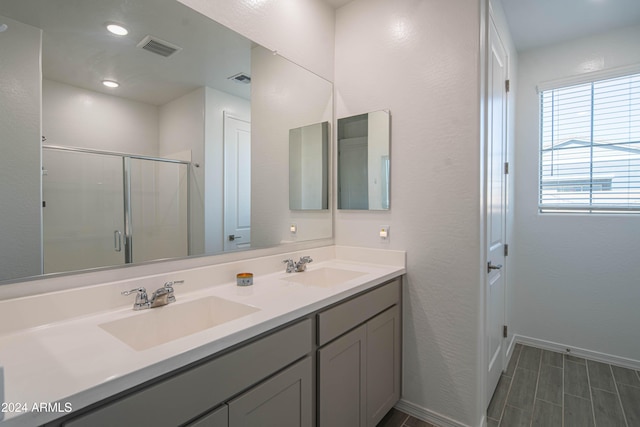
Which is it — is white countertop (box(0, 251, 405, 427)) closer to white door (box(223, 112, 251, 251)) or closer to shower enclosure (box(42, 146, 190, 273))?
shower enclosure (box(42, 146, 190, 273))

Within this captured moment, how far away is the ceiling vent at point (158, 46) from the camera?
4.25ft

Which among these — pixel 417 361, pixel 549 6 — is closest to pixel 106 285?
pixel 417 361

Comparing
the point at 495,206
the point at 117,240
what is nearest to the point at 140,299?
the point at 117,240

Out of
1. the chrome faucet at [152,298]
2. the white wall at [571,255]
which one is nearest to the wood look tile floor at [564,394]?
the white wall at [571,255]

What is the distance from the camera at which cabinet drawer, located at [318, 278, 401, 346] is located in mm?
1315

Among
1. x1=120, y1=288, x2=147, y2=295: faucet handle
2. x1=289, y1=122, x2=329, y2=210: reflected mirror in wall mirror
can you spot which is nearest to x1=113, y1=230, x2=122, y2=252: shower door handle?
x1=120, y1=288, x2=147, y2=295: faucet handle

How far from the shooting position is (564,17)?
7.57ft

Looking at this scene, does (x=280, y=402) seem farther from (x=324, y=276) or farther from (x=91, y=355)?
(x=324, y=276)

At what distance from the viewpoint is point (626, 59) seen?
8.00 ft

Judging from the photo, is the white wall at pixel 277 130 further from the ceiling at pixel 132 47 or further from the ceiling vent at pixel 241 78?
the ceiling at pixel 132 47

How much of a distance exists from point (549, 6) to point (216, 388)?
3.02 metres

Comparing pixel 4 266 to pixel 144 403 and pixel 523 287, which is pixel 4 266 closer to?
pixel 144 403

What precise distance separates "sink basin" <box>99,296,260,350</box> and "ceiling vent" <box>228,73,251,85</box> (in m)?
1.13

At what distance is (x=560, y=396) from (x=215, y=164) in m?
2.64
